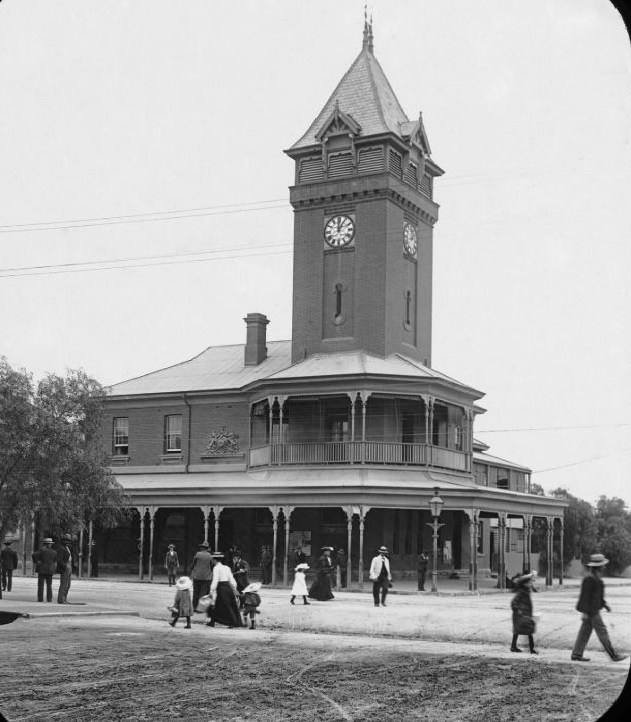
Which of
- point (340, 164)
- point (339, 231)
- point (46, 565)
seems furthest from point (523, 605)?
point (340, 164)

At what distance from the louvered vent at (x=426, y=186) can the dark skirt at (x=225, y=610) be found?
2563 centimetres

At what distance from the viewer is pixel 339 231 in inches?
1716

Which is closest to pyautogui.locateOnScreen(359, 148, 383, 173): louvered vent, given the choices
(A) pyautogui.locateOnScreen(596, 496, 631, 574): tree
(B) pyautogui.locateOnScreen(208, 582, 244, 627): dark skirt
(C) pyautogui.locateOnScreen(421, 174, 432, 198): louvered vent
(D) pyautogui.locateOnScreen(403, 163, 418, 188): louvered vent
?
(D) pyautogui.locateOnScreen(403, 163, 418, 188): louvered vent

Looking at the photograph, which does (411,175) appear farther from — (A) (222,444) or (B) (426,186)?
(A) (222,444)

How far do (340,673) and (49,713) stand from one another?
190 inches

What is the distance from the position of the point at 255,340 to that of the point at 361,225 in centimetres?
785

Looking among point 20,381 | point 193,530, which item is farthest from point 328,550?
point 193,530

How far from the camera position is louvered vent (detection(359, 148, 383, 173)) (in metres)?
43.1

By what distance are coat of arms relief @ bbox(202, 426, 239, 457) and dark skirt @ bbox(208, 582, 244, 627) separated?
71.3 ft

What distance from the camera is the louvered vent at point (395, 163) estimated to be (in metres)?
43.2

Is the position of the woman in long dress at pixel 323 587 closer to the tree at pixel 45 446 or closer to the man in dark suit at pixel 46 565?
the tree at pixel 45 446

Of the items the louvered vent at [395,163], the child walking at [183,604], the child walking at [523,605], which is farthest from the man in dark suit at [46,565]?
the louvered vent at [395,163]

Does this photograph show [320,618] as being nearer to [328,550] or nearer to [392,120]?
[328,550]

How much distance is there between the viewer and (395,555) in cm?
4056
